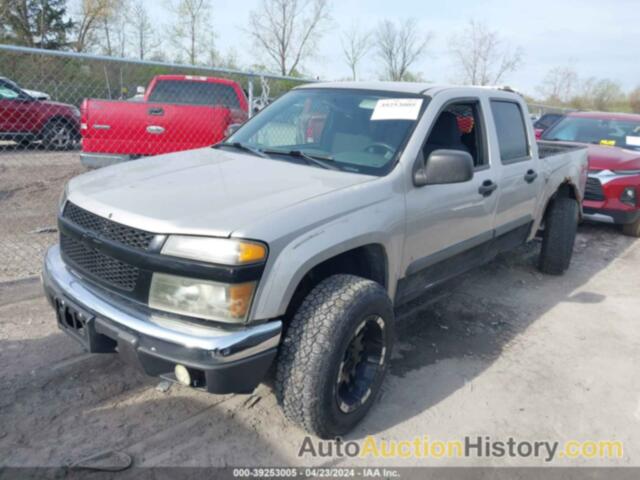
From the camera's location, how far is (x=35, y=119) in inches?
423

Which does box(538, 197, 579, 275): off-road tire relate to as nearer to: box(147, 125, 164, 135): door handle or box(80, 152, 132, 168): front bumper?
box(147, 125, 164, 135): door handle

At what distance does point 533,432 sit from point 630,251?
4.93 metres

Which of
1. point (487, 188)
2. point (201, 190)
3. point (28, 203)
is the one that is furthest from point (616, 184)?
point (28, 203)

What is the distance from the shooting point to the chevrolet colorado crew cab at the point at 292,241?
7.37ft

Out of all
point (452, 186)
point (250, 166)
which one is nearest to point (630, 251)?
point (452, 186)

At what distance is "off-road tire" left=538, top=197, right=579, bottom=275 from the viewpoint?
5258 millimetres

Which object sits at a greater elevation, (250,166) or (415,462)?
(250,166)

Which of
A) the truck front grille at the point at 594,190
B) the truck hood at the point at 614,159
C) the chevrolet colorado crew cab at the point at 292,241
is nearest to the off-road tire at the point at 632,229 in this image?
the truck front grille at the point at 594,190

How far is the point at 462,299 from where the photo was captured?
478cm

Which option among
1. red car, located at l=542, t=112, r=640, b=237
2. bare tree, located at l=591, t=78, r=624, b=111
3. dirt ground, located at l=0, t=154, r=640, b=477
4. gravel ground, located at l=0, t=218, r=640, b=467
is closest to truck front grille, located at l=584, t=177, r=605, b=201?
red car, located at l=542, t=112, r=640, b=237

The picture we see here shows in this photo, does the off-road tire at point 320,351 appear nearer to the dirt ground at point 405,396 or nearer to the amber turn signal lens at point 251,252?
the dirt ground at point 405,396

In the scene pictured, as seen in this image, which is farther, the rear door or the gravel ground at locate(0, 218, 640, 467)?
the rear door

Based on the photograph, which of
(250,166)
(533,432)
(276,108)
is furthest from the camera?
(276,108)

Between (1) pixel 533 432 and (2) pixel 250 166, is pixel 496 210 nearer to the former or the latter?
(1) pixel 533 432
